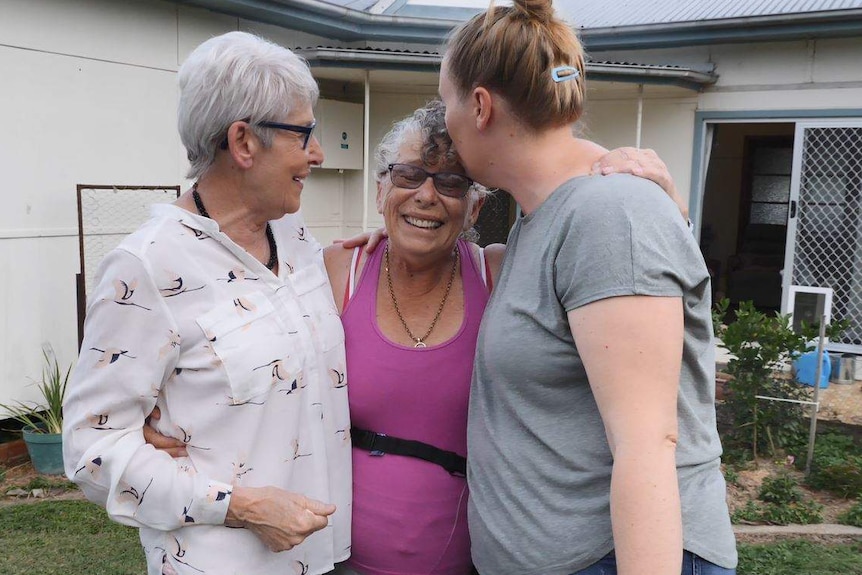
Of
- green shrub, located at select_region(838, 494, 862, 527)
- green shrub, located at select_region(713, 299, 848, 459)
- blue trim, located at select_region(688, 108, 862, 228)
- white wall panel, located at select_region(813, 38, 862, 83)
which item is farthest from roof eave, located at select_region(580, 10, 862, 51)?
green shrub, located at select_region(838, 494, 862, 527)

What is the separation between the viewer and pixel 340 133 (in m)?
8.69

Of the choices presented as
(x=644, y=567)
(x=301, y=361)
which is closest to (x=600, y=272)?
(x=644, y=567)

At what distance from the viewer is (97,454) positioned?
60.7 inches

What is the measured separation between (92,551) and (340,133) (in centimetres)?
556

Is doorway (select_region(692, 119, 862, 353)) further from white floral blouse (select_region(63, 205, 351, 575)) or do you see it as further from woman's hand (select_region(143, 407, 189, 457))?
woman's hand (select_region(143, 407, 189, 457))

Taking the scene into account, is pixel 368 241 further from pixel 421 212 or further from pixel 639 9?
pixel 639 9

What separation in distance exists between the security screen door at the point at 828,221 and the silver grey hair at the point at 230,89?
7.56 metres

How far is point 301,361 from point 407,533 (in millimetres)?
583

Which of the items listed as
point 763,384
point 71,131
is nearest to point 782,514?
point 763,384

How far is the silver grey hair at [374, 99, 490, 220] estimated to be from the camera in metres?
1.99

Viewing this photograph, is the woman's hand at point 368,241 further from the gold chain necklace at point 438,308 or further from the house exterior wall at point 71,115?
the house exterior wall at point 71,115

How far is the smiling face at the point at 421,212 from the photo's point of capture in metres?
2.00

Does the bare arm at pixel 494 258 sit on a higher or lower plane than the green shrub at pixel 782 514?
higher

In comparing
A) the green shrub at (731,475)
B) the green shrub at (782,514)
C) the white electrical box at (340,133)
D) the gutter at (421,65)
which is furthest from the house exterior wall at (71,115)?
the green shrub at (782,514)
